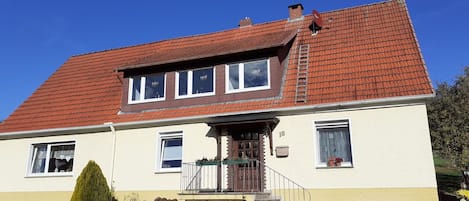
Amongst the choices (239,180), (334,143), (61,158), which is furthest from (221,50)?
(61,158)

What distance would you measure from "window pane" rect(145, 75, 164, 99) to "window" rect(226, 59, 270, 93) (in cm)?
270

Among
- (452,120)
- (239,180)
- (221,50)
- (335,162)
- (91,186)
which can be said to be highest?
(221,50)

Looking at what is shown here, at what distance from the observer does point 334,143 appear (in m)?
11.1

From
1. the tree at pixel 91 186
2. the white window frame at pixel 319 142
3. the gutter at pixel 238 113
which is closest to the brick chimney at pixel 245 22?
the gutter at pixel 238 113

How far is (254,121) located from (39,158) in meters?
9.10

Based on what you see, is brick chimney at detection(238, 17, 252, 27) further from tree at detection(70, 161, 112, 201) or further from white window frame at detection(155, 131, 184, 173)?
tree at detection(70, 161, 112, 201)

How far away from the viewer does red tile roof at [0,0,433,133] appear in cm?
1125

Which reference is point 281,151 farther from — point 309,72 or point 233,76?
point 233,76

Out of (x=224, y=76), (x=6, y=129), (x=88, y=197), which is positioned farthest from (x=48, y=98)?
(x=224, y=76)

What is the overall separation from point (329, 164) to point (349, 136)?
994mm

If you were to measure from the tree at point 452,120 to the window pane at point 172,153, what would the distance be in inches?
529

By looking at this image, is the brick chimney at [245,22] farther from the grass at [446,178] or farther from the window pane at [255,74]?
the grass at [446,178]

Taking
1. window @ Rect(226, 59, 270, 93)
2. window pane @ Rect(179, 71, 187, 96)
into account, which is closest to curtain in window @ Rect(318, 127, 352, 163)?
window @ Rect(226, 59, 270, 93)

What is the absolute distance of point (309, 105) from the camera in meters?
11.2
